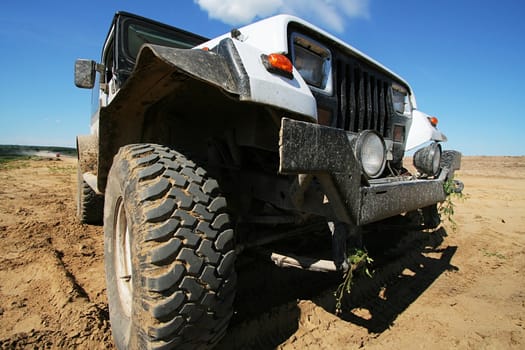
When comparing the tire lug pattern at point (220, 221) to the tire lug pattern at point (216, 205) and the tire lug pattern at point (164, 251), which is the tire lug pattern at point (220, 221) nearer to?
the tire lug pattern at point (216, 205)

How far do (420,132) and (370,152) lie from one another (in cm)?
175

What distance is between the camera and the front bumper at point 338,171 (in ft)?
4.01

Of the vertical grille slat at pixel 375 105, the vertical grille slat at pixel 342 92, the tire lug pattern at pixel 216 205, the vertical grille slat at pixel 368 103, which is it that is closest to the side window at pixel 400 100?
the vertical grille slat at pixel 375 105

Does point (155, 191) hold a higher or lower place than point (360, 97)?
lower

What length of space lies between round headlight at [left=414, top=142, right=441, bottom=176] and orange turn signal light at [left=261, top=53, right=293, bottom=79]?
1.73 m

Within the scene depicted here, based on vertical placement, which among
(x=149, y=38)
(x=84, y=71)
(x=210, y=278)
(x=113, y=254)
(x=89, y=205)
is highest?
(x=149, y=38)

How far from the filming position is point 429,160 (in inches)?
103

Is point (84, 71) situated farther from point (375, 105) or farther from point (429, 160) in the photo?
point (429, 160)

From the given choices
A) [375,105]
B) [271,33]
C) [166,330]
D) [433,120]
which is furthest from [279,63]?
[433,120]

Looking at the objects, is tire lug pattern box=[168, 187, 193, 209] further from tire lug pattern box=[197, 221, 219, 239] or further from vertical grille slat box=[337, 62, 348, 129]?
vertical grille slat box=[337, 62, 348, 129]

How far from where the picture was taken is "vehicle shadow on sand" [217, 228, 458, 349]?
2.05 metres

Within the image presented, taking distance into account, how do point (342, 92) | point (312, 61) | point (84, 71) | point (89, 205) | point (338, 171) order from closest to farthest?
point (338, 171)
point (312, 61)
point (342, 92)
point (84, 71)
point (89, 205)

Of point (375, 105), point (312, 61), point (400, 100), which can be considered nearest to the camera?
point (312, 61)

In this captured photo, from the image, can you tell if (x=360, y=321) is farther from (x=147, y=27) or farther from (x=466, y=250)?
(x=147, y=27)
